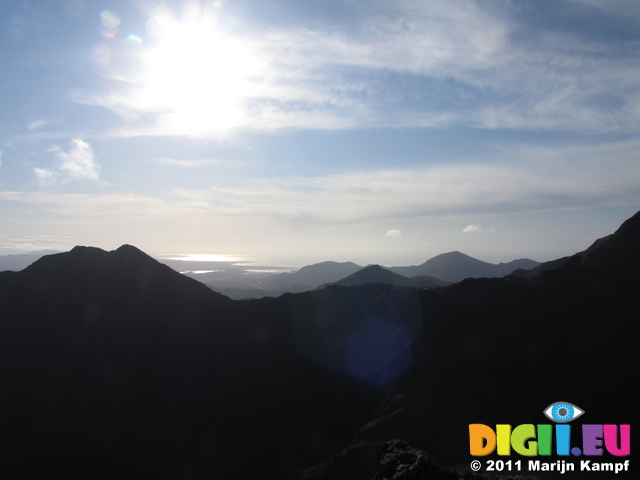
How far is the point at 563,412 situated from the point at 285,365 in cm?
3260


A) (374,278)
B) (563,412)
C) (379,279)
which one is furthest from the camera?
(374,278)

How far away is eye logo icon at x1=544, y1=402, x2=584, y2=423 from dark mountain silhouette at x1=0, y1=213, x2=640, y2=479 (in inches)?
89.1

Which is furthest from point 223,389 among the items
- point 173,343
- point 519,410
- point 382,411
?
point 519,410

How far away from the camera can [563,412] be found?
3809cm

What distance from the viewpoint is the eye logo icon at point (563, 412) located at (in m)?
36.7

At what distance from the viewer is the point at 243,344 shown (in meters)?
56.6

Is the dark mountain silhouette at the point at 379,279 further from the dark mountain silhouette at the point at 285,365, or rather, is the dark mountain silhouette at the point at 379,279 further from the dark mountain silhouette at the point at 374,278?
the dark mountain silhouette at the point at 285,365

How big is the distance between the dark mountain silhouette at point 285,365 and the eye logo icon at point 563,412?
226 cm

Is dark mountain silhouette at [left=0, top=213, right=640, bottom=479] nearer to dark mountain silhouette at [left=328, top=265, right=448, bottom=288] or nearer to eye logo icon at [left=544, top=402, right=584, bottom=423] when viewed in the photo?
eye logo icon at [left=544, top=402, right=584, bottom=423]

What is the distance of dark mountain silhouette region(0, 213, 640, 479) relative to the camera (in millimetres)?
41344

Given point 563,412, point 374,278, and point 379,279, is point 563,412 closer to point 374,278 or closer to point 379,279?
point 379,279

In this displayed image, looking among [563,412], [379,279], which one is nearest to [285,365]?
[563,412]

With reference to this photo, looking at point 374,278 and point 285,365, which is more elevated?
point 374,278

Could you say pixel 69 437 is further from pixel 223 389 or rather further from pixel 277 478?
pixel 277 478
